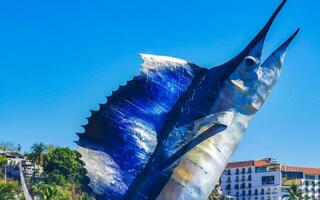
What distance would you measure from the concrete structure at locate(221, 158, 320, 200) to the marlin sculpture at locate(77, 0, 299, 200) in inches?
2905

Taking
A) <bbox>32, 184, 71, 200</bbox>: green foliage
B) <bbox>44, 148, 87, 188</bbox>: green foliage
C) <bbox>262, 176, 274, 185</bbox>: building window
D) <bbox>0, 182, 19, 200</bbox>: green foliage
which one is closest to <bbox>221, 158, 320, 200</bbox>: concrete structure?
<bbox>262, 176, 274, 185</bbox>: building window

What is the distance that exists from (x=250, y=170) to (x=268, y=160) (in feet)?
15.2

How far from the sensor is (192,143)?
1266cm

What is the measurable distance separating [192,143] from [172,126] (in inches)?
18.4

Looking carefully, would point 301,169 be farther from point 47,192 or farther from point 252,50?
point 252,50

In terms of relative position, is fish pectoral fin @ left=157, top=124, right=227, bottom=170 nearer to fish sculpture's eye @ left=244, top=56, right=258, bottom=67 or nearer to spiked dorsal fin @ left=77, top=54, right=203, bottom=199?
spiked dorsal fin @ left=77, top=54, right=203, bottom=199

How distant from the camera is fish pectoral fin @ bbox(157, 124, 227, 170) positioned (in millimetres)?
12547

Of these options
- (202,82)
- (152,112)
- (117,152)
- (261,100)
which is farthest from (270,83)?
(117,152)

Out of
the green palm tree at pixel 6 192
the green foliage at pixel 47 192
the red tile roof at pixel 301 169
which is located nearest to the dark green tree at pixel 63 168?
the green foliage at pixel 47 192

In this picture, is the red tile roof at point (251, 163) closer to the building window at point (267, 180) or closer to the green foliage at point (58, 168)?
the building window at point (267, 180)

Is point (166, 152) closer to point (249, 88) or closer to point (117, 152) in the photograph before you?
point (117, 152)

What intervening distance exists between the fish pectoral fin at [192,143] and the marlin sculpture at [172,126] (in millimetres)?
18

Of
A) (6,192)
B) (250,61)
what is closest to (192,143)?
(250,61)

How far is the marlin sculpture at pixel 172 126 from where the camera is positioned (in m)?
12.4
